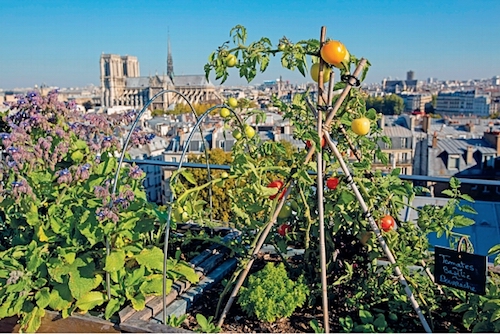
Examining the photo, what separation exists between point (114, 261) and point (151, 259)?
0.56ft

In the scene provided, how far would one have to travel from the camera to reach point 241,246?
2.31 m

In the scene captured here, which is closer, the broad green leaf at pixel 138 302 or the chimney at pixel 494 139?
the broad green leaf at pixel 138 302

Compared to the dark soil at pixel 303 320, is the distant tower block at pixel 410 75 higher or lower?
higher

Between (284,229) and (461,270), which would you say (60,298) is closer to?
(284,229)

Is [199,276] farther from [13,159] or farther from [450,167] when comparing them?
[450,167]

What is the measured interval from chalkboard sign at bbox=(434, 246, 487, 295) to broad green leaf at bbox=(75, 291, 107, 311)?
→ 1.24 metres

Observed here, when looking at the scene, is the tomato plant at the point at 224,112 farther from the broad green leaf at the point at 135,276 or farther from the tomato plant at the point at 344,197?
the broad green leaf at the point at 135,276

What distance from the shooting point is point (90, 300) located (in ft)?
6.26

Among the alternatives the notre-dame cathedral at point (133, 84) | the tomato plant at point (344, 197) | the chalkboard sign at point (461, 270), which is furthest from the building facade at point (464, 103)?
the chalkboard sign at point (461, 270)

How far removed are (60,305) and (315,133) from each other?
1.12 meters

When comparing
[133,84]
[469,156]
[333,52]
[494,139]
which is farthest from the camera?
[133,84]

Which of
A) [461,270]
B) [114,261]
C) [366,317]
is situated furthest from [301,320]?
[114,261]

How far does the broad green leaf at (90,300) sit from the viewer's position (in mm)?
1894

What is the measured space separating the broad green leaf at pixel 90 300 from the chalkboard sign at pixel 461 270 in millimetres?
1237
